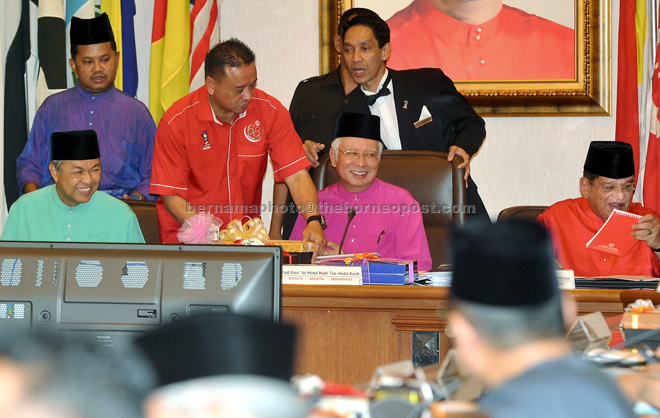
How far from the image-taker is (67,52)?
12.8ft

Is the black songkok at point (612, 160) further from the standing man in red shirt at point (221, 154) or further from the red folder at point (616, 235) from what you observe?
the standing man in red shirt at point (221, 154)

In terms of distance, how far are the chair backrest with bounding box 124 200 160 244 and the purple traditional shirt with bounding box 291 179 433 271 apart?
2.01ft

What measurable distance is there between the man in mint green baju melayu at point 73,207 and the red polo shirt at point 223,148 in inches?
15.9

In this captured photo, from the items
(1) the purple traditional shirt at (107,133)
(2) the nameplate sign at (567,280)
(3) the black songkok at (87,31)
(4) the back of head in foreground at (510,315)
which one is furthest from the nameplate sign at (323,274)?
(3) the black songkok at (87,31)

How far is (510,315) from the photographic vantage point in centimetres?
74

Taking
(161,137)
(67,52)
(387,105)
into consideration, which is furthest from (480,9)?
(67,52)

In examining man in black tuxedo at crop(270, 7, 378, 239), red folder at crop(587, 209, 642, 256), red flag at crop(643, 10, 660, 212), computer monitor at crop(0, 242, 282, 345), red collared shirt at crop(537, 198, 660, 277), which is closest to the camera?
computer monitor at crop(0, 242, 282, 345)

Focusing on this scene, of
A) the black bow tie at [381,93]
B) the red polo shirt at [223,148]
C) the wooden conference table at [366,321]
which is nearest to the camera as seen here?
the wooden conference table at [366,321]

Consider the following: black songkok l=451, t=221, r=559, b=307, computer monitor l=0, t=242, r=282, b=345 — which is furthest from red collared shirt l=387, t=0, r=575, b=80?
black songkok l=451, t=221, r=559, b=307

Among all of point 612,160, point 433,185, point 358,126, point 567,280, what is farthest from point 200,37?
point 567,280

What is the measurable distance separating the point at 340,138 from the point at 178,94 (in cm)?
123

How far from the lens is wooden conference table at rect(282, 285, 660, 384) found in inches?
76.3

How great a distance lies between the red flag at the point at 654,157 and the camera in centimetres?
375

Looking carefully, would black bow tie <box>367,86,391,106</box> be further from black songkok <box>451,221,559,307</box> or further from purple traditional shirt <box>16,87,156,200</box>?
black songkok <box>451,221,559,307</box>
